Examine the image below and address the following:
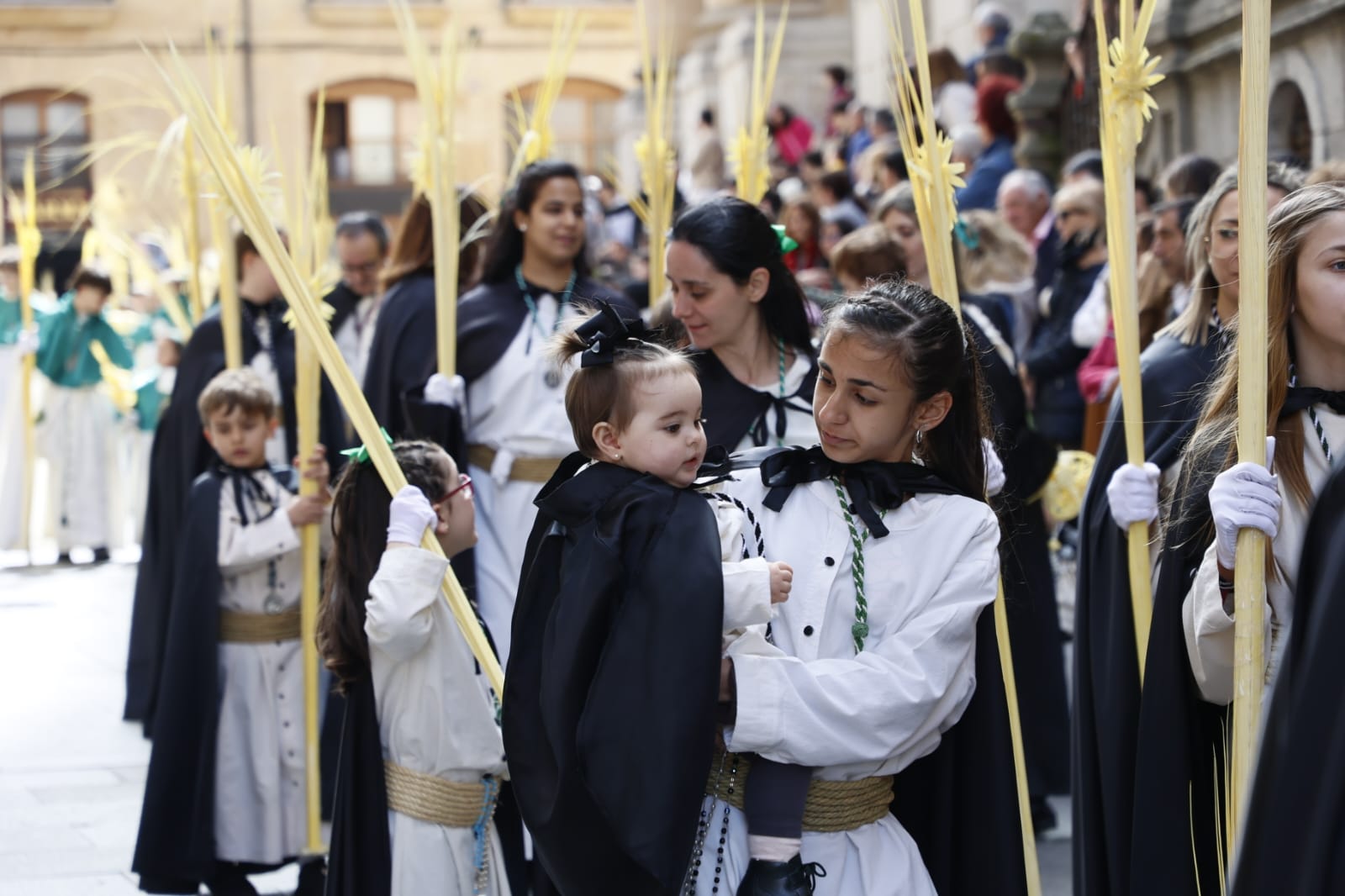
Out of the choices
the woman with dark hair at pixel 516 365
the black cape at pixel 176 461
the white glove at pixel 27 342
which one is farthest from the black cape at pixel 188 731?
the white glove at pixel 27 342

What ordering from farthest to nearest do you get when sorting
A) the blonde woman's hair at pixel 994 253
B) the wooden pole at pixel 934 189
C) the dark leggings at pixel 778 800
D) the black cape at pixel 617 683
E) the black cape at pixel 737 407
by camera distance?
1. the blonde woman's hair at pixel 994 253
2. the black cape at pixel 737 407
3. the wooden pole at pixel 934 189
4. the dark leggings at pixel 778 800
5. the black cape at pixel 617 683

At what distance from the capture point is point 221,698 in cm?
482

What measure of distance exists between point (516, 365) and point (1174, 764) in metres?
2.28

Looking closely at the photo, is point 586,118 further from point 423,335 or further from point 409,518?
point 409,518

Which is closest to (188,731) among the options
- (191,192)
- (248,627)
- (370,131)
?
(248,627)

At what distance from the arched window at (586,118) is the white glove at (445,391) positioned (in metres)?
30.6

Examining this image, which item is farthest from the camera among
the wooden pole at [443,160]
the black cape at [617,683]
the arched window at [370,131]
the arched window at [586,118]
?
the arched window at [586,118]

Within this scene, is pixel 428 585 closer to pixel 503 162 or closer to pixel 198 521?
pixel 198 521

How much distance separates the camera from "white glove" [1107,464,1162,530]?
11.7 feet

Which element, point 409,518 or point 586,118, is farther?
point 586,118

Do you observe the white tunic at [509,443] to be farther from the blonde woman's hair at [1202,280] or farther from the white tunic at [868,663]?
the white tunic at [868,663]

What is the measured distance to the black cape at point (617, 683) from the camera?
98.6 inches

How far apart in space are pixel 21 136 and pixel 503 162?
9042mm

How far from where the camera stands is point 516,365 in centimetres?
504
